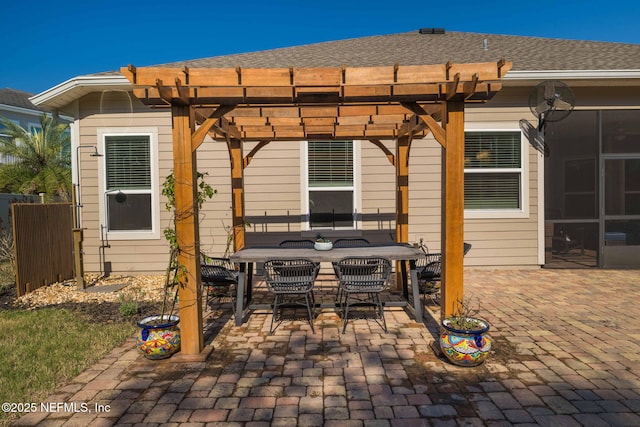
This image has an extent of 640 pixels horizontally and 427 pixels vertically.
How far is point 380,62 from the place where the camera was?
7824 millimetres

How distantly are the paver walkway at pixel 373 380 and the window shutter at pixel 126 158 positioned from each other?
4.21 metres

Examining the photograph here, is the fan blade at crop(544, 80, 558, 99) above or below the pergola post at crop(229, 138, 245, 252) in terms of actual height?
above

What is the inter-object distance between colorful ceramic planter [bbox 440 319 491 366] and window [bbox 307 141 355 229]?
4.23 metres

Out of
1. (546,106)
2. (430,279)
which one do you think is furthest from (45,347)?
(546,106)

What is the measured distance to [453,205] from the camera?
3789 millimetres

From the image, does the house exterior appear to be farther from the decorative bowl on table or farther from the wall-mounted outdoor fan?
the decorative bowl on table

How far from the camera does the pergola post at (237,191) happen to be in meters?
5.92

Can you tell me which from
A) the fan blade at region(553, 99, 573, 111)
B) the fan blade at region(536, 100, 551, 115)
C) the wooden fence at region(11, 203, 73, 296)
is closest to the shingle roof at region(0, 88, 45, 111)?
the wooden fence at region(11, 203, 73, 296)

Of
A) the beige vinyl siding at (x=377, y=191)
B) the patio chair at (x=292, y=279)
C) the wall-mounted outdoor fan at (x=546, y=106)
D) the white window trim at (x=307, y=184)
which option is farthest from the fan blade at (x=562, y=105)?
the patio chair at (x=292, y=279)

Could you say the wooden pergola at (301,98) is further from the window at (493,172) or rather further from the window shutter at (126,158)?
the window shutter at (126,158)

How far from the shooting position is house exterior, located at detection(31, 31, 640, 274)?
734 cm

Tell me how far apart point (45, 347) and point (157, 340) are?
1.40m

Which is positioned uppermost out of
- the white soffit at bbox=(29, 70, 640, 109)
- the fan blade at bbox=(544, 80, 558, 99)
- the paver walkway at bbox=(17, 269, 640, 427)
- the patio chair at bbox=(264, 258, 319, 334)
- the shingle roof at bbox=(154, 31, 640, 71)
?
the shingle roof at bbox=(154, 31, 640, 71)

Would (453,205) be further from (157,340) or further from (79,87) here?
(79,87)
